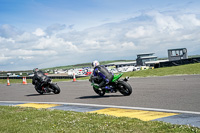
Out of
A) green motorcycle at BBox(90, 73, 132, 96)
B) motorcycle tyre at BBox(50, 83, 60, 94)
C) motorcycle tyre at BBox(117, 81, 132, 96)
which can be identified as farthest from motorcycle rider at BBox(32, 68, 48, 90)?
motorcycle tyre at BBox(117, 81, 132, 96)

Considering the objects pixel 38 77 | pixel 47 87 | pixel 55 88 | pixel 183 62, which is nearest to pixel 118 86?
pixel 55 88

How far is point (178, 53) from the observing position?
5012 cm

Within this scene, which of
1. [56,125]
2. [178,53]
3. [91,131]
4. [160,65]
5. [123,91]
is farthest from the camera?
[178,53]

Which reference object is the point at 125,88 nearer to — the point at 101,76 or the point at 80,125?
the point at 101,76

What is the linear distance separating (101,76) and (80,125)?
593cm

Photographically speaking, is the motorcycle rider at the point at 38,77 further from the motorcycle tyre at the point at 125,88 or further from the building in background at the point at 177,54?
the building in background at the point at 177,54

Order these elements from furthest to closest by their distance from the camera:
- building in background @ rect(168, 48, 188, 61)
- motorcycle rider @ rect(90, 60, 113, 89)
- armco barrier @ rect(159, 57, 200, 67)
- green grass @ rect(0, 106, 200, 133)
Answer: building in background @ rect(168, 48, 188, 61), armco barrier @ rect(159, 57, 200, 67), motorcycle rider @ rect(90, 60, 113, 89), green grass @ rect(0, 106, 200, 133)

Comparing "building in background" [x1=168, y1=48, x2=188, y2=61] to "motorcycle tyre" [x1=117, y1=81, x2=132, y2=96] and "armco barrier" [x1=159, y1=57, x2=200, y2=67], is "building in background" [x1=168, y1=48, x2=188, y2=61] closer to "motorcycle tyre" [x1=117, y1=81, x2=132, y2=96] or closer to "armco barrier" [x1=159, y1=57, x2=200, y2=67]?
"armco barrier" [x1=159, y1=57, x2=200, y2=67]

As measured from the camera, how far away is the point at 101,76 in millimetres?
12180

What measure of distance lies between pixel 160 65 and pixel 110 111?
2627cm

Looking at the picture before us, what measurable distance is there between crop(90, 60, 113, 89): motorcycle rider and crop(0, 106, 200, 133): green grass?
4243 millimetres

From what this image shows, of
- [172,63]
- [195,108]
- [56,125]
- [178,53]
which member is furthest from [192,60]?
[56,125]

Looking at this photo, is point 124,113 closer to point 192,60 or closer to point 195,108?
point 195,108

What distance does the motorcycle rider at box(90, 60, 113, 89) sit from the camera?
1201cm
